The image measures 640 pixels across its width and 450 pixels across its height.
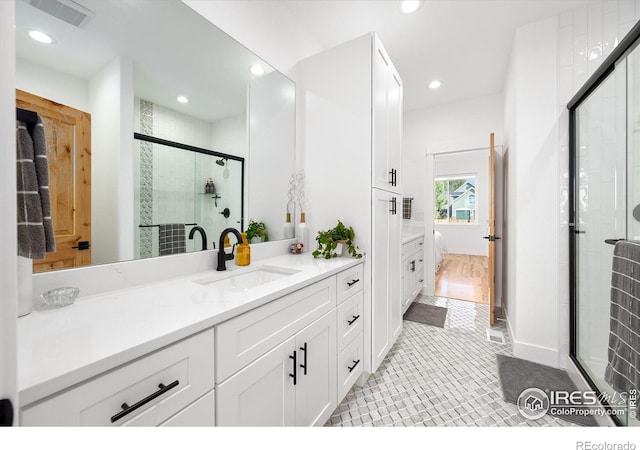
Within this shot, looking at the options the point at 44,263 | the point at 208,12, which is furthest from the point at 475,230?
→ the point at 44,263

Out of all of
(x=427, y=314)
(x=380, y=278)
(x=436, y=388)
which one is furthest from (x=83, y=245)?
(x=427, y=314)

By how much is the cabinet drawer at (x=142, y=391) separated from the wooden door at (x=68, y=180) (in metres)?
0.62

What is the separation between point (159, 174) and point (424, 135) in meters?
3.78

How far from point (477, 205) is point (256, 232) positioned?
271 inches

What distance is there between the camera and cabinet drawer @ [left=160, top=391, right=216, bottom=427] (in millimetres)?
708

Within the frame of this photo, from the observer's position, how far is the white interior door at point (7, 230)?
1.25 ft

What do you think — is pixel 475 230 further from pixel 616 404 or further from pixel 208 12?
pixel 208 12

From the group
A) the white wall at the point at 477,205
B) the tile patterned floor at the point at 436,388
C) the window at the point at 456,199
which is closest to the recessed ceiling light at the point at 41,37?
the tile patterned floor at the point at 436,388

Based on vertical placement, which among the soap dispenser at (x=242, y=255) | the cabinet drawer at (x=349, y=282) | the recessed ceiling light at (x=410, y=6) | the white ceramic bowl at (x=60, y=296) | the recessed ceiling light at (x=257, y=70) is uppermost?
the recessed ceiling light at (x=410, y=6)

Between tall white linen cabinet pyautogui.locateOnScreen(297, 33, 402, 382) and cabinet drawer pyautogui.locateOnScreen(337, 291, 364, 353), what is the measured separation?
7 centimetres

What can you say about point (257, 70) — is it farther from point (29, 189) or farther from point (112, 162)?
point (29, 189)

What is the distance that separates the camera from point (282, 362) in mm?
1071

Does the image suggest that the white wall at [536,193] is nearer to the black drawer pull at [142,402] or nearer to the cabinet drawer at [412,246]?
the cabinet drawer at [412,246]

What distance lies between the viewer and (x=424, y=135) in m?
Result: 3.99
